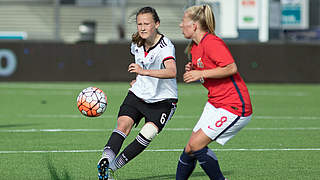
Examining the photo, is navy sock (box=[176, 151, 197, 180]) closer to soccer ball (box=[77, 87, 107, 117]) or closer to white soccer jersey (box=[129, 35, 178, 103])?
white soccer jersey (box=[129, 35, 178, 103])

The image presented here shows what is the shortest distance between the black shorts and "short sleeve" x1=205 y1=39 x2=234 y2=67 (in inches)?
55.7

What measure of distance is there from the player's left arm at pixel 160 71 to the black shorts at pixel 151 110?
0.50 metres

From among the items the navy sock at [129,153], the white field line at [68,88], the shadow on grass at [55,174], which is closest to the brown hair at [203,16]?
the navy sock at [129,153]

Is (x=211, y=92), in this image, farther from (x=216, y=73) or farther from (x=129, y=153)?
(x=129, y=153)

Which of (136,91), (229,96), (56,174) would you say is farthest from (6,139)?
(229,96)

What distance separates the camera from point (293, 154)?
31.8 ft

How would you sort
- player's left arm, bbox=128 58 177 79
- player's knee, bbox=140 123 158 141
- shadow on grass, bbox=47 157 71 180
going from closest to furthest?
player's left arm, bbox=128 58 177 79, player's knee, bbox=140 123 158 141, shadow on grass, bbox=47 157 71 180

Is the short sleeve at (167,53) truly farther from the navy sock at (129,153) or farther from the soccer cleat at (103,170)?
the soccer cleat at (103,170)

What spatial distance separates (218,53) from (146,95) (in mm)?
1533

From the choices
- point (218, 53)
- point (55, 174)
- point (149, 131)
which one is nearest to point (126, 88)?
point (55, 174)

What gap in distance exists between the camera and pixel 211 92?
21.4 feet

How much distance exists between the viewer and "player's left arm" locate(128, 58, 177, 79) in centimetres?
702

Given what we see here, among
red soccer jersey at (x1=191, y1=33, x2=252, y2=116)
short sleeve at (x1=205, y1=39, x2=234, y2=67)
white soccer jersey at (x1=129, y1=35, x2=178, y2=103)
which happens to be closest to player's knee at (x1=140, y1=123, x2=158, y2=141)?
white soccer jersey at (x1=129, y1=35, x2=178, y2=103)

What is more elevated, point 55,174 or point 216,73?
point 216,73
